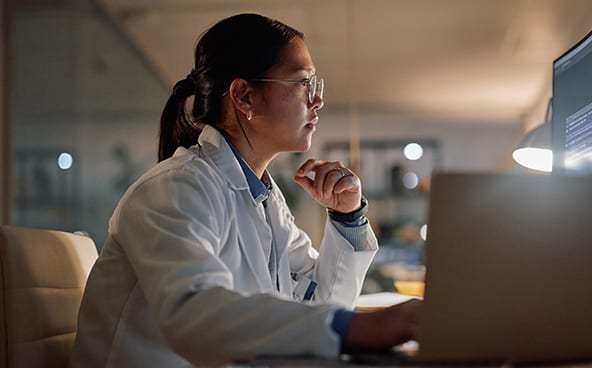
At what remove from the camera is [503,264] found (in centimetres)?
66

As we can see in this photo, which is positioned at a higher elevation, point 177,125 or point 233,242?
point 177,125

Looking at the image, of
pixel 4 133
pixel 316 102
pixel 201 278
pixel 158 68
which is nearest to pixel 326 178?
pixel 316 102

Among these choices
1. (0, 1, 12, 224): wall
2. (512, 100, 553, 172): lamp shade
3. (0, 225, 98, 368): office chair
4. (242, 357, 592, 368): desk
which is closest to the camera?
(242, 357, 592, 368): desk

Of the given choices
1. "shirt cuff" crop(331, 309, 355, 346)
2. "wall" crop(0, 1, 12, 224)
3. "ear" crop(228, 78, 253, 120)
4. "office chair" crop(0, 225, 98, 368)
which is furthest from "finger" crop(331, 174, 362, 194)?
"wall" crop(0, 1, 12, 224)

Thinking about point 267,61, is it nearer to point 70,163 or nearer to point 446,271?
point 446,271

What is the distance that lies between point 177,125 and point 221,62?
17cm

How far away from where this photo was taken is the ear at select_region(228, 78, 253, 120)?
122 centimetres

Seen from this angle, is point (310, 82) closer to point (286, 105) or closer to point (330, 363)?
point (286, 105)

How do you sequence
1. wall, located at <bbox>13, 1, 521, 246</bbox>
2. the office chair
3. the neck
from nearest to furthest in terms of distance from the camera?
the office chair < the neck < wall, located at <bbox>13, 1, 521, 246</bbox>

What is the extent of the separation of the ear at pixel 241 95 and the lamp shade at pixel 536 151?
634 mm

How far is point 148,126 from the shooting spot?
4.80 m

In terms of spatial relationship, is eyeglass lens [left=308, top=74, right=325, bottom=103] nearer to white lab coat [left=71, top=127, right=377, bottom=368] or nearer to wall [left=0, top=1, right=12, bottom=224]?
white lab coat [left=71, top=127, right=377, bottom=368]

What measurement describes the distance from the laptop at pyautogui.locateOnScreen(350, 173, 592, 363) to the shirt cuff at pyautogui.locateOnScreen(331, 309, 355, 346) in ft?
0.19

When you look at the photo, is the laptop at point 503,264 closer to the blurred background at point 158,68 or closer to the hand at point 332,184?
the hand at point 332,184
